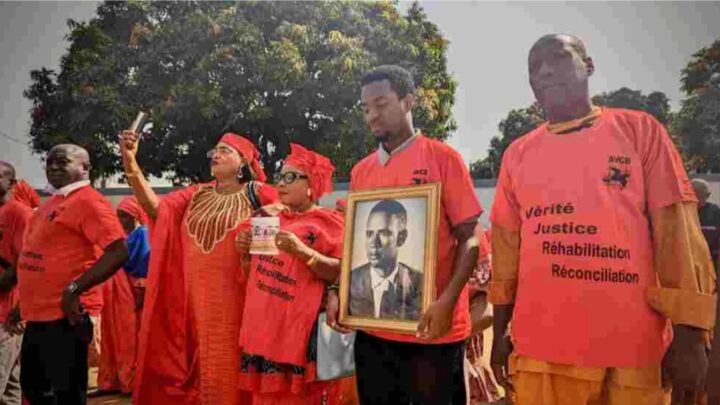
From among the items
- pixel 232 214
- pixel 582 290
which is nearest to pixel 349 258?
pixel 582 290

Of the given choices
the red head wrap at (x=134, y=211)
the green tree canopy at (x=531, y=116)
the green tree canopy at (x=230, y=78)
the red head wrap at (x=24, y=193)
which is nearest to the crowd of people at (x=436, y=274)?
the red head wrap at (x=24, y=193)

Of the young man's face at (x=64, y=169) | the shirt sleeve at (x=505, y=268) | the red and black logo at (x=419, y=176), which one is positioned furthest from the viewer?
the young man's face at (x=64, y=169)

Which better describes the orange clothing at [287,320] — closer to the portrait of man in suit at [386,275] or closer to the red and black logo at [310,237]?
the red and black logo at [310,237]

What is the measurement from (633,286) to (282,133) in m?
20.9

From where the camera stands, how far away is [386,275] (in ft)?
9.64

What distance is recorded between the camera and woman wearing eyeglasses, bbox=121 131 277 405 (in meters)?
4.88

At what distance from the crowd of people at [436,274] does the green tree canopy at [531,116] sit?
19619 mm

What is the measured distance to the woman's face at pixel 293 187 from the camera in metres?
4.50

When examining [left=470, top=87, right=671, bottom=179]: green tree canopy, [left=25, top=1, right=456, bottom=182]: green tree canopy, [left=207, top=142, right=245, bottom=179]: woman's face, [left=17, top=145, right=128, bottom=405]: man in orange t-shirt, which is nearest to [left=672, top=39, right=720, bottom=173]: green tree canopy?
[left=470, top=87, right=671, bottom=179]: green tree canopy

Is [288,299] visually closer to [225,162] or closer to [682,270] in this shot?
[225,162]

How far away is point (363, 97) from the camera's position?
Answer: 3.31m

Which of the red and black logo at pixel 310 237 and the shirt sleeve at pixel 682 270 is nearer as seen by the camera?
the shirt sleeve at pixel 682 270

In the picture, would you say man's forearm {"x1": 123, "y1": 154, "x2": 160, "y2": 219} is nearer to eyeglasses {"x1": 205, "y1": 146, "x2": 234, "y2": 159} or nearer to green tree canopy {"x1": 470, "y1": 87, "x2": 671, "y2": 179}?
eyeglasses {"x1": 205, "y1": 146, "x2": 234, "y2": 159}

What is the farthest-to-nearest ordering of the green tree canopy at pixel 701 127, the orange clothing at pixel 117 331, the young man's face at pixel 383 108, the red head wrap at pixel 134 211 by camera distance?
the green tree canopy at pixel 701 127 < the orange clothing at pixel 117 331 < the red head wrap at pixel 134 211 < the young man's face at pixel 383 108
